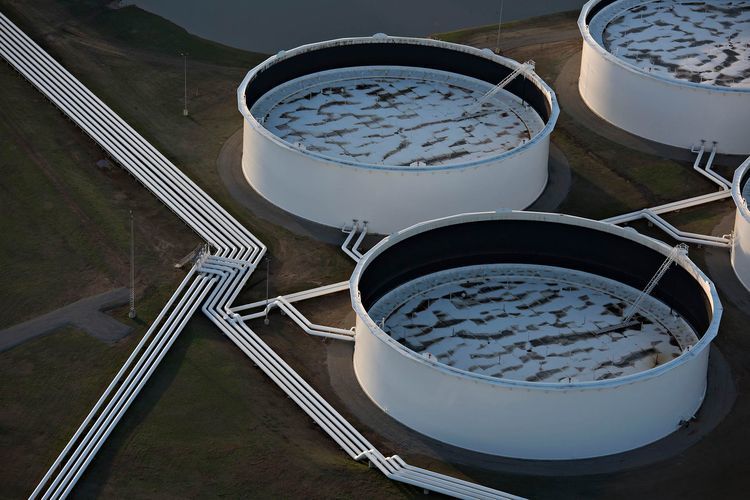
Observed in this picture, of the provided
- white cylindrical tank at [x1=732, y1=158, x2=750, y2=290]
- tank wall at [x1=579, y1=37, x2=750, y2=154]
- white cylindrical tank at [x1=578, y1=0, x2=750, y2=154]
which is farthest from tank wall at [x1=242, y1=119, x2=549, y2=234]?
white cylindrical tank at [x1=732, y1=158, x2=750, y2=290]

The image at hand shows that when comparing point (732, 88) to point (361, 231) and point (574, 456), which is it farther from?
point (574, 456)

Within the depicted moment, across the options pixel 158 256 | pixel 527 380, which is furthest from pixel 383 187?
pixel 527 380

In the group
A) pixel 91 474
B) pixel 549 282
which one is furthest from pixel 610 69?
pixel 91 474

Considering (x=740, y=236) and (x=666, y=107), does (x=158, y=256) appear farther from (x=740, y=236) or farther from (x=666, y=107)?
(x=666, y=107)

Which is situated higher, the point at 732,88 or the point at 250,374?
the point at 732,88

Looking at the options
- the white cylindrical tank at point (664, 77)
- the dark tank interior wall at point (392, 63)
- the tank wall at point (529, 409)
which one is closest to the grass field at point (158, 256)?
the tank wall at point (529, 409)
